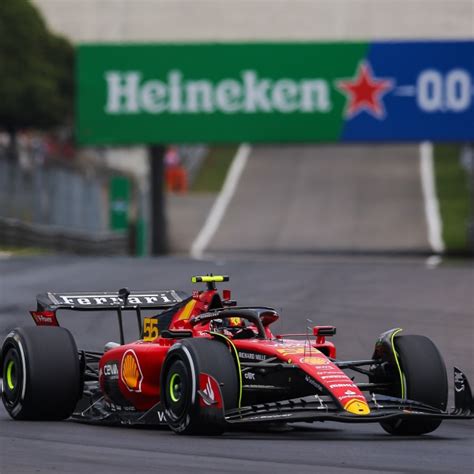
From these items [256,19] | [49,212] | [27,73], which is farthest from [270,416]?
[256,19]

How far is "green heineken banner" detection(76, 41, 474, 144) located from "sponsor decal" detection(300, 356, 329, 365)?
2807 cm

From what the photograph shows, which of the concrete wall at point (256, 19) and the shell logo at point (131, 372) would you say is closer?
the shell logo at point (131, 372)

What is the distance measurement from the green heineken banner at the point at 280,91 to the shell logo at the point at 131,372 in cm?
2727

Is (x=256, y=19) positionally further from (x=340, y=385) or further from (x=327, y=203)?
(x=340, y=385)

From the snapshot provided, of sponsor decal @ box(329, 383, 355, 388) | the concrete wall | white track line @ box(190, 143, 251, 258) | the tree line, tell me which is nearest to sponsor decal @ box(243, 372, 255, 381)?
sponsor decal @ box(329, 383, 355, 388)

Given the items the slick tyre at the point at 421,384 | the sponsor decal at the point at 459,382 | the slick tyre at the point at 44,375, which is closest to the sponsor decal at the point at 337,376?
the slick tyre at the point at 421,384

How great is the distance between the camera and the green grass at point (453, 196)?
42963 millimetres

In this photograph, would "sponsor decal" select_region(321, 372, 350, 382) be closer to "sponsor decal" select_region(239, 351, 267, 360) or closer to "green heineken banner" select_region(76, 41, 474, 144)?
"sponsor decal" select_region(239, 351, 267, 360)

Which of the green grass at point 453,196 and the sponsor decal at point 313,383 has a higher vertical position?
the green grass at point 453,196

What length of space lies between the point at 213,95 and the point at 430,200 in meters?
14.0

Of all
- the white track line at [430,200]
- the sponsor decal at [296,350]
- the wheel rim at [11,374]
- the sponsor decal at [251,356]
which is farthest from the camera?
the white track line at [430,200]

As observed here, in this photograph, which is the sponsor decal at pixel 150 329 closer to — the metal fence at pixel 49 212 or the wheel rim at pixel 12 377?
the wheel rim at pixel 12 377

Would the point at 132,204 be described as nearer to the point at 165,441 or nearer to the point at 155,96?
the point at 155,96

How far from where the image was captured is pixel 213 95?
128 ft
